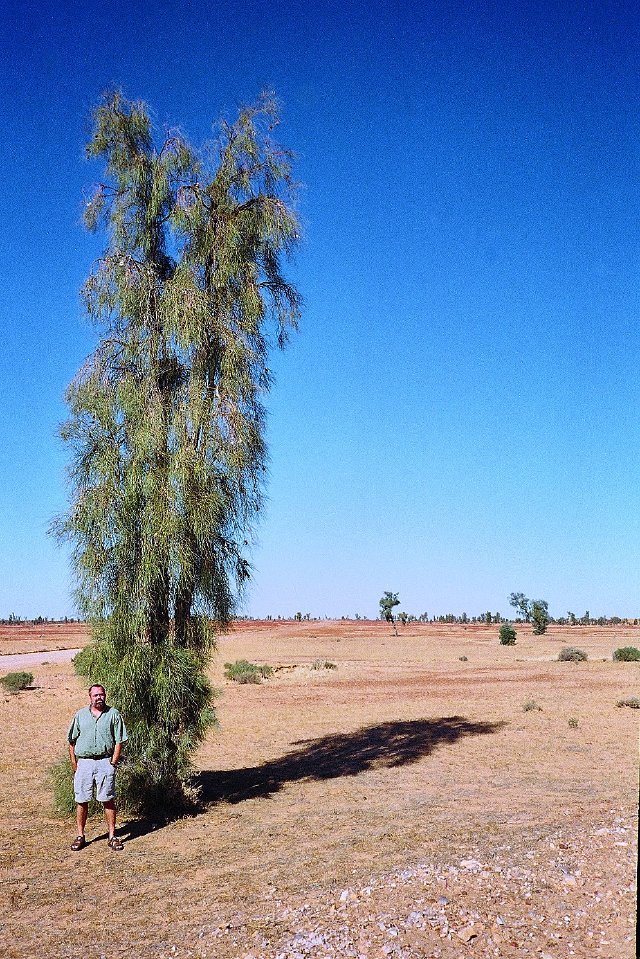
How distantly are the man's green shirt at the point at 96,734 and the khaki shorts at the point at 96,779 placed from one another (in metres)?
0.10

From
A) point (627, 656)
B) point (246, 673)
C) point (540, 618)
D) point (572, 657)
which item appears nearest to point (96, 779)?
point (246, 673)

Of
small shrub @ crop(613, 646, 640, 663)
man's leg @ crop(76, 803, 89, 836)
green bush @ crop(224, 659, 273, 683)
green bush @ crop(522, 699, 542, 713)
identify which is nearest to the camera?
man's leg @ crop(76, 803, 89, 836)

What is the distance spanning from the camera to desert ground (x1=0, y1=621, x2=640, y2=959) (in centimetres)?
639

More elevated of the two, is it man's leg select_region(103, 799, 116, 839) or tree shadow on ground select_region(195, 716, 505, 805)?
man's leg select_region(103, 799, 116, 839)

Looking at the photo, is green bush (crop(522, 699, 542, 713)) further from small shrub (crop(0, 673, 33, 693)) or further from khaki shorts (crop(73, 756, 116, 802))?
small shrub (crop(0, 673, 33, 693))

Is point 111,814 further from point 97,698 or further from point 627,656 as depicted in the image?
point 627,656

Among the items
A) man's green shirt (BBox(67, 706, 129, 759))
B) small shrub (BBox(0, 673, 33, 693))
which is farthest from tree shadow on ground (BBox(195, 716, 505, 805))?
small shrub (BBox(0, 673, 33, 693))

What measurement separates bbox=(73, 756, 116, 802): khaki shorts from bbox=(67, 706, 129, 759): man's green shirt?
0.33 feet

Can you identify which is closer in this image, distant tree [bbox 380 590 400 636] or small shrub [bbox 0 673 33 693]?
small shrub [bbox 0 673 33 693]

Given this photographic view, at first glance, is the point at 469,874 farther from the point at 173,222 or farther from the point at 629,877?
the point at 173,222

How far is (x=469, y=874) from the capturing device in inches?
293

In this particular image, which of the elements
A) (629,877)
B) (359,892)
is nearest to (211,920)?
(359,892)

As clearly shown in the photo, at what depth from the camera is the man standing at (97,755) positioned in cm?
973

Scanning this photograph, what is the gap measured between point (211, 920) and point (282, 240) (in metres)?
10.1
